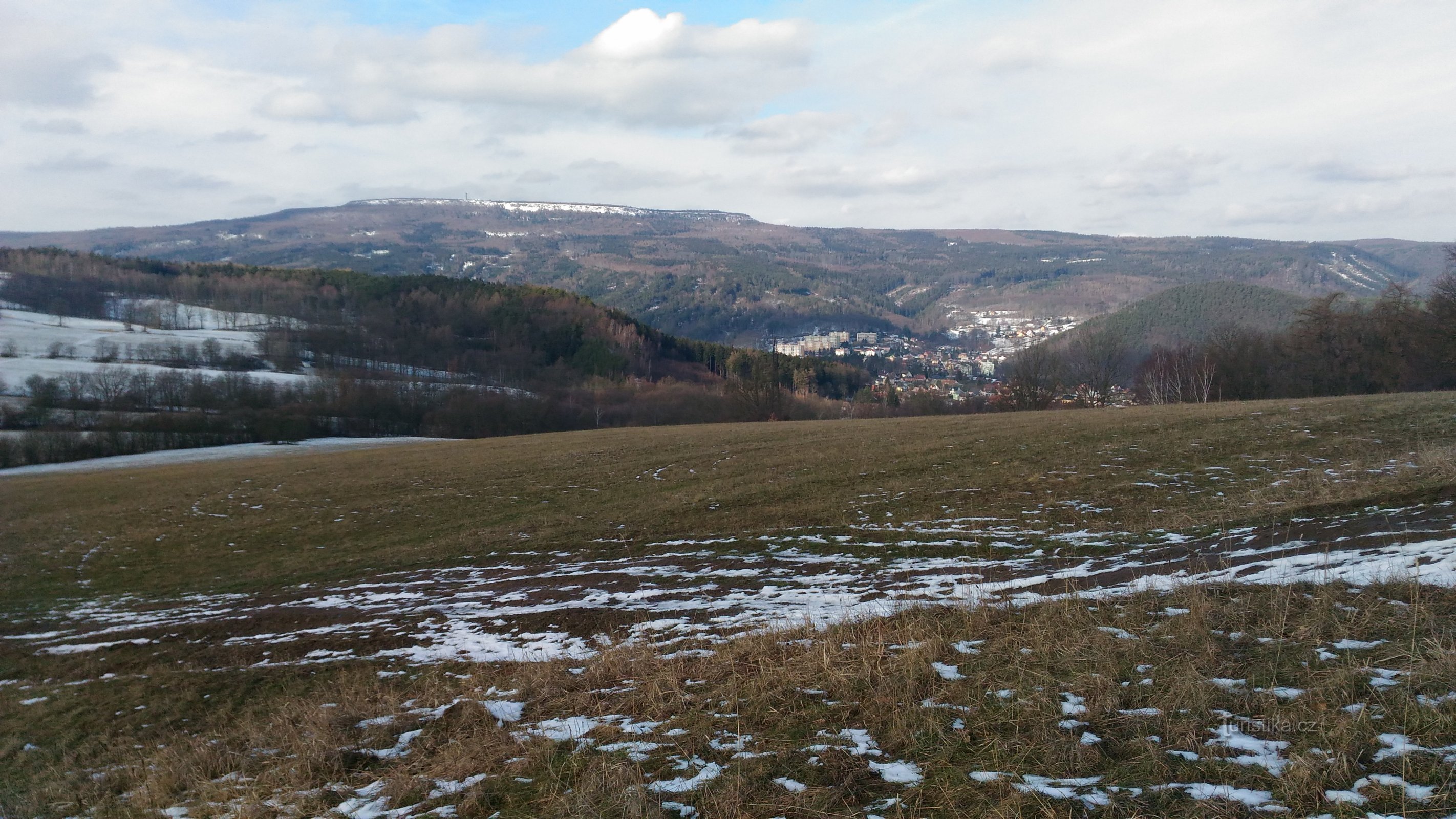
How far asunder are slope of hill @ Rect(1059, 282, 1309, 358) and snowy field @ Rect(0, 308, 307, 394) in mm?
163717

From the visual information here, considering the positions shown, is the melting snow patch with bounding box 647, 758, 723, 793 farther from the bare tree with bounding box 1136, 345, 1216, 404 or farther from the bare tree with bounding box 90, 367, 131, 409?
the bare tree with bounding box 90, 367, 131, 409

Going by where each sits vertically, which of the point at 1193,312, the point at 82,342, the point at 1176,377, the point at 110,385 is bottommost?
the point at 110,385

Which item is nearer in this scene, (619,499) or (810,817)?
(810,817)

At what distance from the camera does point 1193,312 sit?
171 m

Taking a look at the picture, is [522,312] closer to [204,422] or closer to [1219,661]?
[204,422]

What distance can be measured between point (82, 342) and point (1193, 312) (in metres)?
239

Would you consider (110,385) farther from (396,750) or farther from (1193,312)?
(1193,312)

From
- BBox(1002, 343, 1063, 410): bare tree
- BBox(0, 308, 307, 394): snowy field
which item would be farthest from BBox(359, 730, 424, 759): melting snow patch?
BBox(0, 308, 307, 394): snowy field

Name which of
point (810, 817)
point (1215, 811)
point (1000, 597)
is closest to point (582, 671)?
point (810, 817)

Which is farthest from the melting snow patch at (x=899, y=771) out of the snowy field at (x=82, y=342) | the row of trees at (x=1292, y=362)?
the snowy field at (x=82, y=342)

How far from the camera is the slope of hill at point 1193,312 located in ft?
495

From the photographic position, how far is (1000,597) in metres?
9.59

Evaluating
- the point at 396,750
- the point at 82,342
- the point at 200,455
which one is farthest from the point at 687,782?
the point at 82,342

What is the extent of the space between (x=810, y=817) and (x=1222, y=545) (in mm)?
11028
